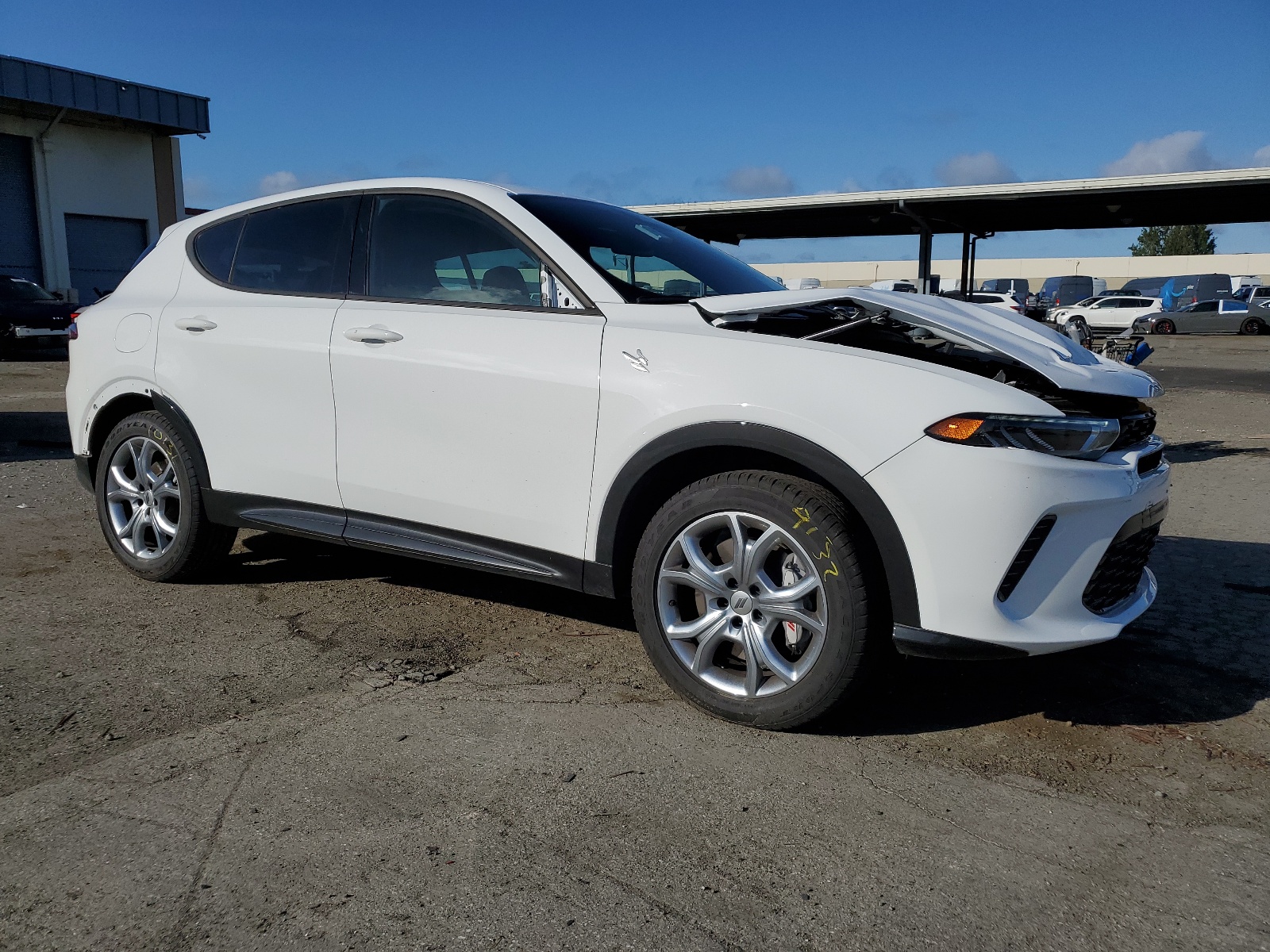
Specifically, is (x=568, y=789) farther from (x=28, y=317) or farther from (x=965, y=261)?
(x=965, y=261)

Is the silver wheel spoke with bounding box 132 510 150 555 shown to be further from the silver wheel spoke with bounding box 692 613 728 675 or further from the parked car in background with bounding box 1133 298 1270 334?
the parked car in background with bounding box 1133 298 1270 334

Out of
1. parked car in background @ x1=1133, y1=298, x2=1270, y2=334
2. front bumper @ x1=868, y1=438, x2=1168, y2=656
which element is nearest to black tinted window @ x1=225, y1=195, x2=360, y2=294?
front bumper @ x1=868, y1=438, x2=1168, y2=656

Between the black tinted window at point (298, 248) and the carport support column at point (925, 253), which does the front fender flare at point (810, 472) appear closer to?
the black tinted window at point (298, 248)

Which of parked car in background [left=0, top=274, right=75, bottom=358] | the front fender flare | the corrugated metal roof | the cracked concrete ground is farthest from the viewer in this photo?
the corrugated metal roof

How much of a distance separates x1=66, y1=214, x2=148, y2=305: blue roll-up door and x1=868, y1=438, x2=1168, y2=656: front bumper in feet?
93.7

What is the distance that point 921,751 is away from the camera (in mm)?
2992

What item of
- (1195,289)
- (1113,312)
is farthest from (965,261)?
(1195,289)

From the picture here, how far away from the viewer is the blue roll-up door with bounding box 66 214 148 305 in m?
27.5

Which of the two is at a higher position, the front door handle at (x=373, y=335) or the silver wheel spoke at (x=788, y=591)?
the front door handle at (x=373, y=335)

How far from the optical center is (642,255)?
12.7ft

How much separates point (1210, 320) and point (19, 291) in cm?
3731

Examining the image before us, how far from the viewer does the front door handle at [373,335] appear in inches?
146

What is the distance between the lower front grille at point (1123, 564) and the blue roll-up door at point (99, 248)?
94.1 ft

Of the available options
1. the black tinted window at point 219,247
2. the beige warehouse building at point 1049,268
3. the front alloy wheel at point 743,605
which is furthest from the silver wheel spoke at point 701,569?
the beige warehouse building at point 1049,268
